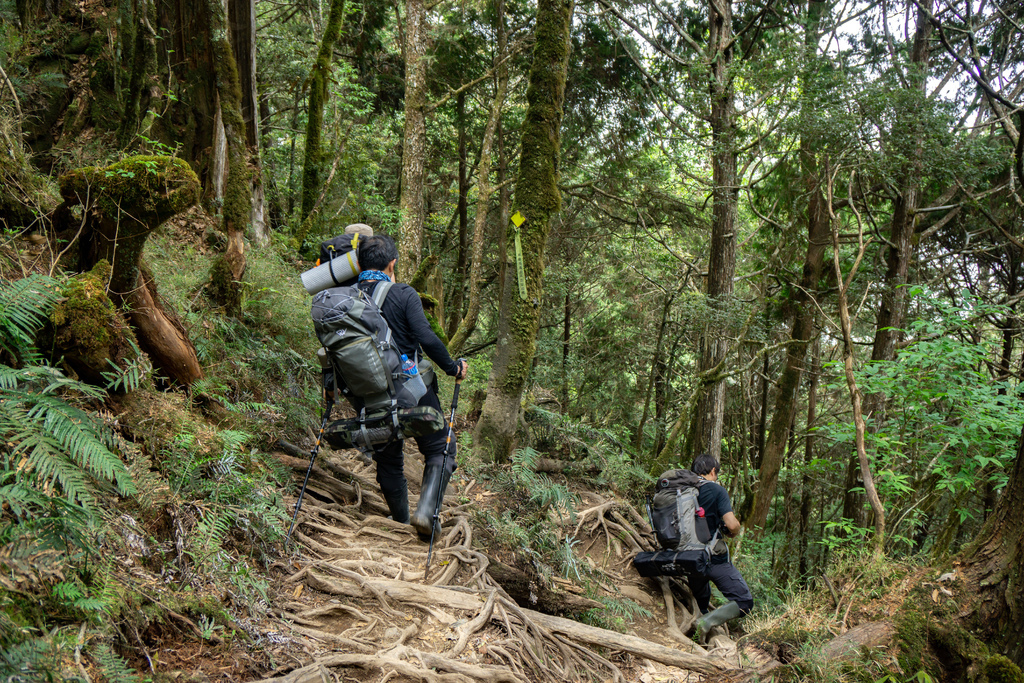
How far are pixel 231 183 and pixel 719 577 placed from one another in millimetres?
7186

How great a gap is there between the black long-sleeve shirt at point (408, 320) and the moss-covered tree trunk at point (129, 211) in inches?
52.4

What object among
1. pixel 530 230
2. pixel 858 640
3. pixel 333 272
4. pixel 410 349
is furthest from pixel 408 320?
pixel 858 640

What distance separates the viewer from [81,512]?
2.41 meters

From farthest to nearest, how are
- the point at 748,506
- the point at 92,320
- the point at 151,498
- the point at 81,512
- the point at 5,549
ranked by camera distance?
the point at 748,506
the point at 92,320
the point at 151,498
the point at 81,512
the point at 5,549

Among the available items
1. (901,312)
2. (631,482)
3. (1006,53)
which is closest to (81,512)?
(631,482)

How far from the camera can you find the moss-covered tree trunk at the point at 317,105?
10.7 m

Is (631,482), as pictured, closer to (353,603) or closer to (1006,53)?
(353,603)

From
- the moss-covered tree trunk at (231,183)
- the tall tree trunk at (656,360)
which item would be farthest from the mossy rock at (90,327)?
the tall tree trunk at (656,360)

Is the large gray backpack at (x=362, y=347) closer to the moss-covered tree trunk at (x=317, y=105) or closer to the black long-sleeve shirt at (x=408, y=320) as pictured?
the black long-sleeve shirt at (x=408, y=320)

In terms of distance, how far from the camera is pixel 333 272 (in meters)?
4.36

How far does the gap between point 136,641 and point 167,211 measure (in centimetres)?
248

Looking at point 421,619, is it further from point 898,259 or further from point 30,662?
point 898,259

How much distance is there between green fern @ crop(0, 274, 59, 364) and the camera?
2914 mm

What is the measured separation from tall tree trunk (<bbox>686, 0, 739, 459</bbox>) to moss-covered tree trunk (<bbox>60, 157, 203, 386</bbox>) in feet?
30.9
